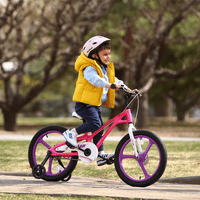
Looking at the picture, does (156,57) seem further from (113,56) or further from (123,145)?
(123,145)

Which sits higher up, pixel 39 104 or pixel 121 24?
pixel 121 24

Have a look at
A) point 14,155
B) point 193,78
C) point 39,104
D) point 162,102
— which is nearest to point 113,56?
point 193,78

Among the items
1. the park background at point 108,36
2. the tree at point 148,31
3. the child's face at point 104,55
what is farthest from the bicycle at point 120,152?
the tree at point 148,31

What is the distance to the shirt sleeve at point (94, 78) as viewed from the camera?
15.2 feet

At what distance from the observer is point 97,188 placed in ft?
15.5

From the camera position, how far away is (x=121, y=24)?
62.1ft

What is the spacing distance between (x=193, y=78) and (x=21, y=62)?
12.6 meters

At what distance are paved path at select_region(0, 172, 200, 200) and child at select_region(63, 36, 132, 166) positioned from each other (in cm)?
39

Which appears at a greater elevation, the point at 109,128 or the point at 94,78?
the point at 94,78

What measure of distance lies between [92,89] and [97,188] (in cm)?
125

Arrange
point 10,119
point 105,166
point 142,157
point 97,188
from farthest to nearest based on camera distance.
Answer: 1. point 10,119
2. point 105,166
3. point 97,188
4. point 142,157

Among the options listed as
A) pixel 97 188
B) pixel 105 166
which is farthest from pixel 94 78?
pixel 105 166

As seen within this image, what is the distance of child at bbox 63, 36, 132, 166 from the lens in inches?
189

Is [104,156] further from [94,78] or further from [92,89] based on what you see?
[94,78]
